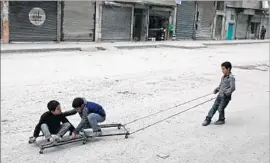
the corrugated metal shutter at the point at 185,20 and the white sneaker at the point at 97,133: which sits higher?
the corrugated metal shutter at the point at 185,20

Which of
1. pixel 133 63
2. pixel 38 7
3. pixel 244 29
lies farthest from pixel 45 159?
pixel 244 29

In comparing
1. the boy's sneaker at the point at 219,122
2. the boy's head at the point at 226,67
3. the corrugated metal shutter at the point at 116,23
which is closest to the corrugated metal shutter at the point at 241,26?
the corrugated metal shutter at the point at 116,23

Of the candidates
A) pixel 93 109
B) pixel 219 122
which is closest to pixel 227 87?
pixel 219 122

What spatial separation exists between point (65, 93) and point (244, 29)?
40.4m

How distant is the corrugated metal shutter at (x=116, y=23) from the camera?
2792 cm

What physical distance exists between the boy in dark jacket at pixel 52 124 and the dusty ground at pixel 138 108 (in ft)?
0.70

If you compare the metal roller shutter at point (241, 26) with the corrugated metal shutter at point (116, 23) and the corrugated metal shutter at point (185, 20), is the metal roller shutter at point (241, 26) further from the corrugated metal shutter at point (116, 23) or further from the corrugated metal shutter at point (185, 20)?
the corrugated metal shutter at point (116, 23)

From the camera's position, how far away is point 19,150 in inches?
219

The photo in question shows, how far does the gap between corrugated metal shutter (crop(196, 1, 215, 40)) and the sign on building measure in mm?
18209

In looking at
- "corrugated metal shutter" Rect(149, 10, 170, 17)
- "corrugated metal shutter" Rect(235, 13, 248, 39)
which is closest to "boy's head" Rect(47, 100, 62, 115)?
"corrugated metal shutter" Rect(149, 10, 170, 17)

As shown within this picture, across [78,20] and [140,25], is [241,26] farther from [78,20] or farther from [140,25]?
[78,20]

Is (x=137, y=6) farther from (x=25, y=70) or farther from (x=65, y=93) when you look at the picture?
(x=65, y=93)

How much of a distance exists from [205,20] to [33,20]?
20.4 meters

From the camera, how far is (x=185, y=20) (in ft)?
118
